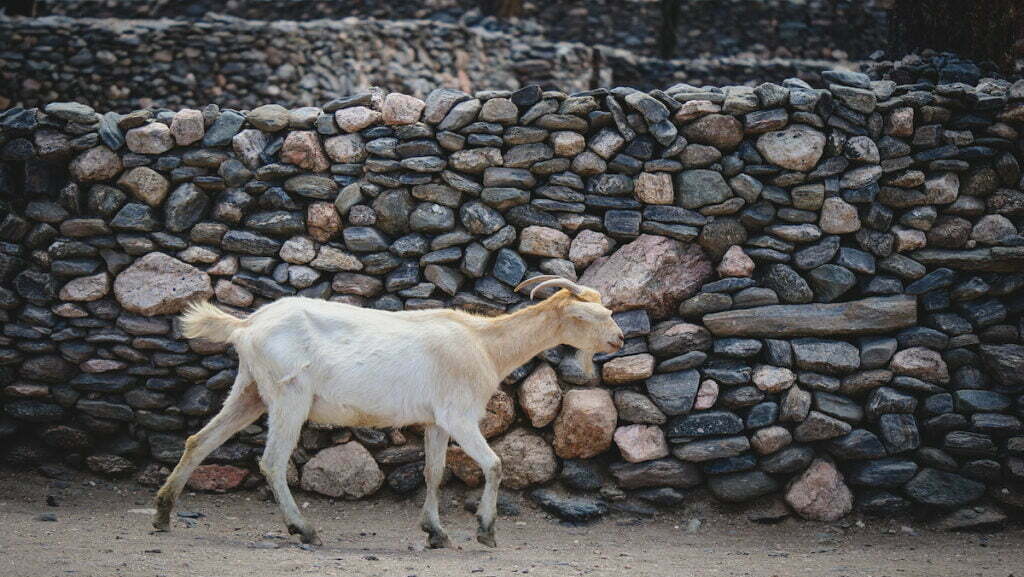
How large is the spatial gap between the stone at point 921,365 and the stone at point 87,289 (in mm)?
5883

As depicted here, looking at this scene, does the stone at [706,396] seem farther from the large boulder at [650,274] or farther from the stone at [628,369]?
the large boulder at [650,274]

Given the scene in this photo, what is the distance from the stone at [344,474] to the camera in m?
6.52

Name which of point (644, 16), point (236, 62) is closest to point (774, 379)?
point (236, 62)

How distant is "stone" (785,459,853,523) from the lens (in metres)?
6.32

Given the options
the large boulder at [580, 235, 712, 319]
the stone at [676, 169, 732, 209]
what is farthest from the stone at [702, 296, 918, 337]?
the stone at [676, 169, 732, 209]

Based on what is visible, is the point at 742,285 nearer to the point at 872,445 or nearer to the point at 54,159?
the point at 872,445

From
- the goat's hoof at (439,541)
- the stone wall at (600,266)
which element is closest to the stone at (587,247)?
the stone wall at (600,266)

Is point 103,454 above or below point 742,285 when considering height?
below

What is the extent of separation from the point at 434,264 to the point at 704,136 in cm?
226

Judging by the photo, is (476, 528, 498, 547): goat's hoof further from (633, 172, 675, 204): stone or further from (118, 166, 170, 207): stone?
(118, 166, 170, 207): stone

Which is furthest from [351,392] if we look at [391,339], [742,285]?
[742,285]

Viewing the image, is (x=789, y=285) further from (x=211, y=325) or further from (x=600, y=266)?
(x=211, y=325)

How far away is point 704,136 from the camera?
22.2 ft

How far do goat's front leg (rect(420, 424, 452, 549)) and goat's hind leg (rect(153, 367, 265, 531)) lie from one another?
1.10 meters
